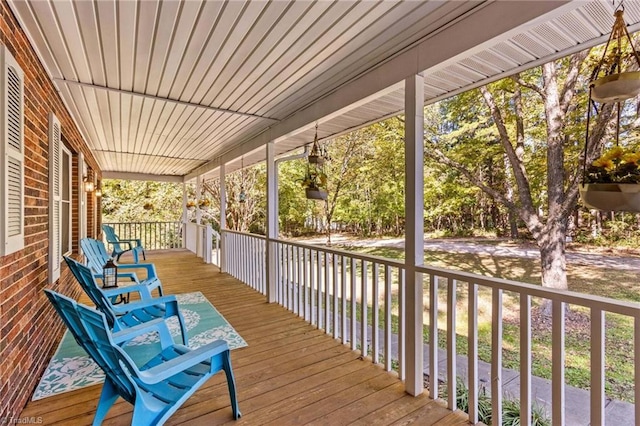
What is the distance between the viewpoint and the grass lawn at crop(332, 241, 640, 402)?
3947 mm

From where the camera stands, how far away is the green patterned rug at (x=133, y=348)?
2429 millimetres

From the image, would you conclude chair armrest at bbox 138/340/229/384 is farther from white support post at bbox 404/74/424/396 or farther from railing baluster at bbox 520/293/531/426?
railing baluster at bbox 520/293/531/426

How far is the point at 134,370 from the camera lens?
1.54 meters

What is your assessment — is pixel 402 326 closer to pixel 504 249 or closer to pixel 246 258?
pixel 246 258

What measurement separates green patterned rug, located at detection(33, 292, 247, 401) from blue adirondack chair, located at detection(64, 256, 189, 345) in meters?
0.34

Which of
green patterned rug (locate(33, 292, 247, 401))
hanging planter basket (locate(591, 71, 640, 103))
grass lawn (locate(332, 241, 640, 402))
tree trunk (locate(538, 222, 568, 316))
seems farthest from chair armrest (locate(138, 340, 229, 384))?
tree trunk (locate(538, 222, 568, 316))

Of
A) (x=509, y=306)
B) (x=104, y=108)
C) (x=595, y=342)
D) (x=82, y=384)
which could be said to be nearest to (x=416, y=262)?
(x=595, y=342)

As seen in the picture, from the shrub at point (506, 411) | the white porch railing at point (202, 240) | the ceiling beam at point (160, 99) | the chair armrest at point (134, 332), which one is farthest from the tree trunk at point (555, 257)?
the white porch railing at point (202, 240)

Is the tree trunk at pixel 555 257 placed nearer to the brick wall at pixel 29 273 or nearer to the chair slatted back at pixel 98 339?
the chair slatted back at pixel 98 339

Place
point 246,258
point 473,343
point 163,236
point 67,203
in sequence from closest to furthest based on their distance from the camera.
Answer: point 473,343, point 67,203, point 246,258, point 163,236

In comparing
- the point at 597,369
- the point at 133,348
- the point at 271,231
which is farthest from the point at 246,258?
the point at 597,369

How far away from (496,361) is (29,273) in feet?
10.9

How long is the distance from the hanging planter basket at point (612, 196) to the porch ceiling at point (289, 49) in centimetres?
93

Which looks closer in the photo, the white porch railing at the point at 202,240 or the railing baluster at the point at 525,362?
the railing baluster at the point at 525,362
